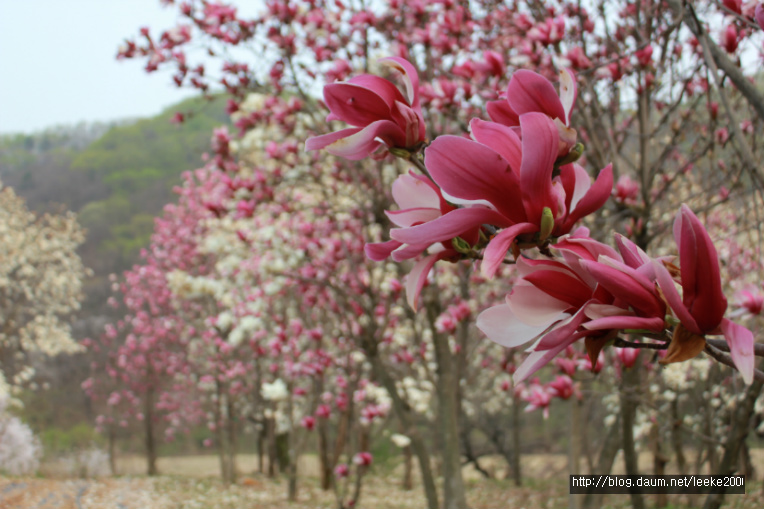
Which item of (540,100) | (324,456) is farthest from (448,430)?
(324,456)

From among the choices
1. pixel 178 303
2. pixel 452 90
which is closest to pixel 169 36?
pixel 452 90

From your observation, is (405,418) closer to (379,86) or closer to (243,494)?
(379,86)

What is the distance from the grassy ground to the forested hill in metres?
16.3

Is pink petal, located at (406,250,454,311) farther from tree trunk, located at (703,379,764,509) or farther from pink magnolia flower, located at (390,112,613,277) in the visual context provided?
tree trunk, located at (703,379,764,509)

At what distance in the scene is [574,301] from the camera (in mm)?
503

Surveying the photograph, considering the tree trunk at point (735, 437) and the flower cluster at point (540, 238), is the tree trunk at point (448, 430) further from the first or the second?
the flower cluster at point (540, 238)

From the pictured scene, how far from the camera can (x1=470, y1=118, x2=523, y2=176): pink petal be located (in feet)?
1.67

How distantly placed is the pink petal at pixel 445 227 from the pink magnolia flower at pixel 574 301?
0.06 m

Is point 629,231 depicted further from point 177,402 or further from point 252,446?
point 252,446

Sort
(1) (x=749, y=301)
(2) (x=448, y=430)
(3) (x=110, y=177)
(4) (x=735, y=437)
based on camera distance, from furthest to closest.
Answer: (3) (x=110, y=177)
(2) (x=448, y=430)
(4) (x=735, y=437)
(1) (x=749, y=301)

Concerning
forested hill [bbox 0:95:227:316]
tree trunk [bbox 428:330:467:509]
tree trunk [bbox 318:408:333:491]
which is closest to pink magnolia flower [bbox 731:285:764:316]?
tree trunk [bbox 428:330:467:509]

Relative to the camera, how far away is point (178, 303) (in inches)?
440

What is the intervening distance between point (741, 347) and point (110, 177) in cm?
3976

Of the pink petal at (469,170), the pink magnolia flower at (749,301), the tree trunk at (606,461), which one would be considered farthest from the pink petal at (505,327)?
the tree trunk at (606,461)
